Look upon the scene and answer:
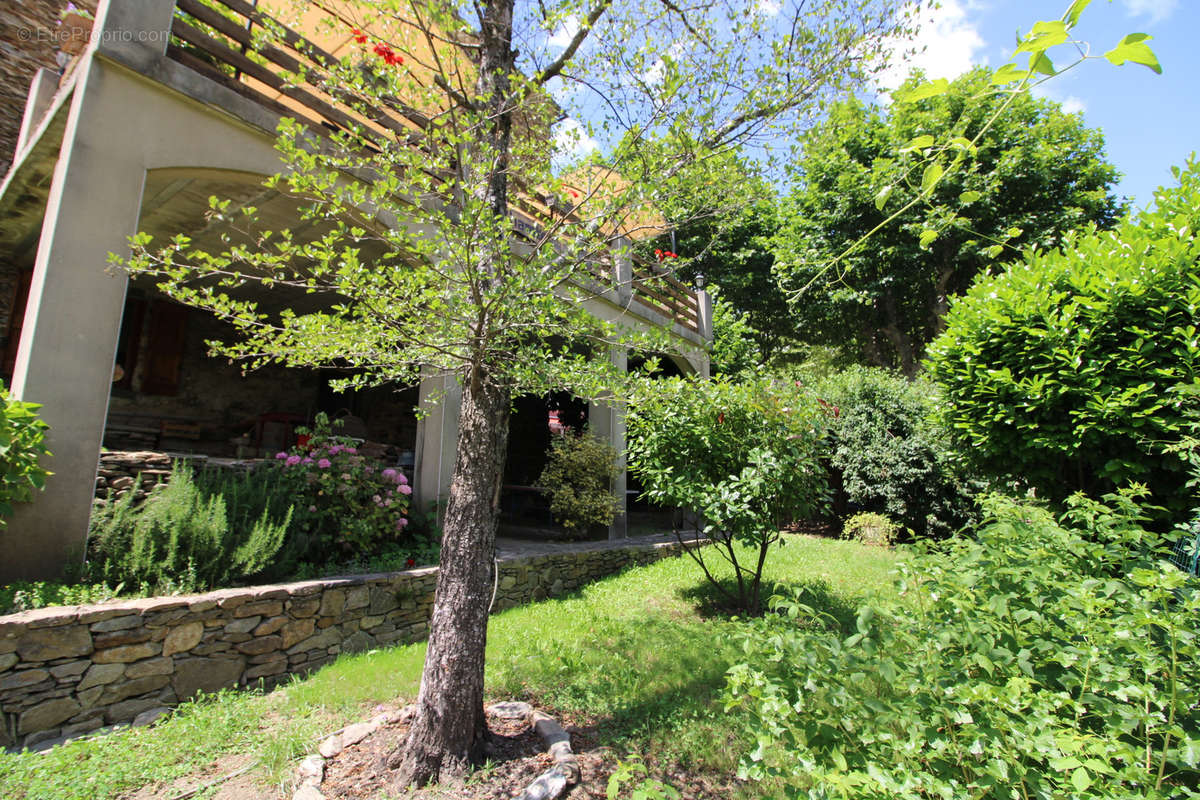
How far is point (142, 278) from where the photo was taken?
22.6 ft

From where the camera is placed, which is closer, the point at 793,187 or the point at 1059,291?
the point at 1059,291

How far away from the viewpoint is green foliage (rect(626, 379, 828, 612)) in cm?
510

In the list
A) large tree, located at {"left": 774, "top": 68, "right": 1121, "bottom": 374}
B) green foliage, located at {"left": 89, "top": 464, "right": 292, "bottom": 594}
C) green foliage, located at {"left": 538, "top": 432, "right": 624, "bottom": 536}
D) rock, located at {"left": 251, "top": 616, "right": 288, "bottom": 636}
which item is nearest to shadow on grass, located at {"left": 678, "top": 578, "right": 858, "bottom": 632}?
green foliage, located at {"left": 538, "top": 432, "right": 624, "bottom": 536}

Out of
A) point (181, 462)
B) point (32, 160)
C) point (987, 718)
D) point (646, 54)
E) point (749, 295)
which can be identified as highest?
point (749, 295)

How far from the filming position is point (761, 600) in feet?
19.1

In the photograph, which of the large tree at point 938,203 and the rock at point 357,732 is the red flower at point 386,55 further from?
the large tree at point 938,203

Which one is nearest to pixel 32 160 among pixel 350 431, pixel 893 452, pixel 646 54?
pixel 350 431

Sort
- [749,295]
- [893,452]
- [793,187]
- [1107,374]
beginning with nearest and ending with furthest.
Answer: [1107,374] → [893,452] → [793,187] → [749,295]

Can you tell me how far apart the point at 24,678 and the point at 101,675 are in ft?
1.11

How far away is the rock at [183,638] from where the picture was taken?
356cm

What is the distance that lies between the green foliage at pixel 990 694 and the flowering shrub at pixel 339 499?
4200mm

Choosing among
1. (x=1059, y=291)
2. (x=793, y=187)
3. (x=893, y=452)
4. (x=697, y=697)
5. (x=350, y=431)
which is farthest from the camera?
(x=793, y=187)

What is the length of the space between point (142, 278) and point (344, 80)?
603 cm

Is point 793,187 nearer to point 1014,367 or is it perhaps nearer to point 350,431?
point 1014,367
